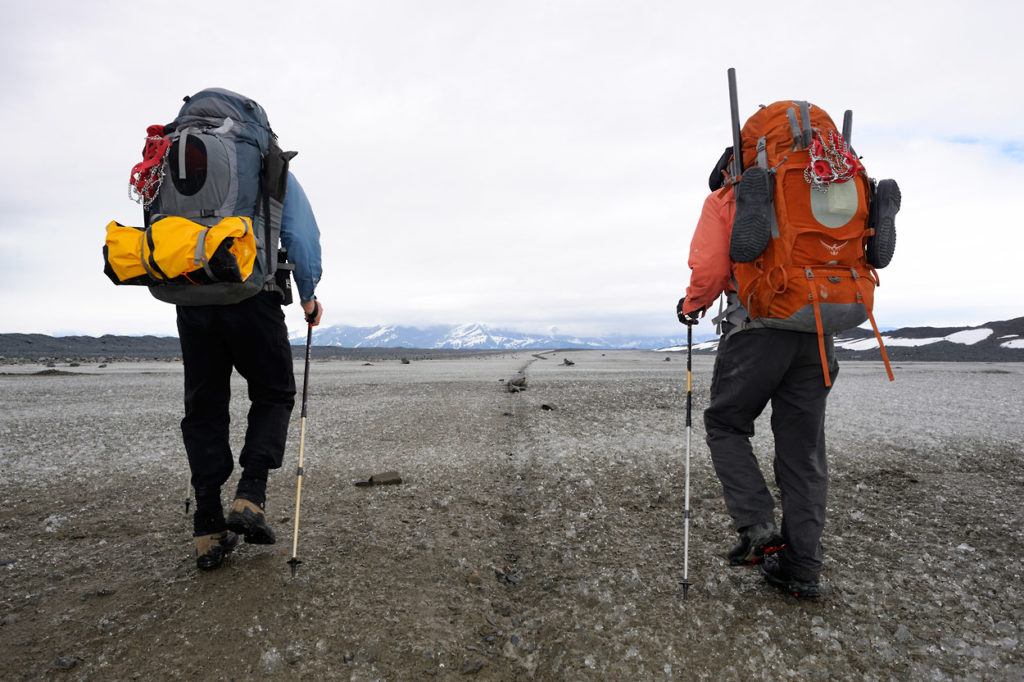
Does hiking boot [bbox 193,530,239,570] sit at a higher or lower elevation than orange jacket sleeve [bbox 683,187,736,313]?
lower

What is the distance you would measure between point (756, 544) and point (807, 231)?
1.71 meters

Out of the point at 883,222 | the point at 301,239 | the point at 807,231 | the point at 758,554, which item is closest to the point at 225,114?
the point at 301,239

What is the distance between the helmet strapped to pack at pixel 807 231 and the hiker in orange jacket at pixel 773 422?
0.42ft

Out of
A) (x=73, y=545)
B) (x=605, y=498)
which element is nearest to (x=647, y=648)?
(x=605, y=498)

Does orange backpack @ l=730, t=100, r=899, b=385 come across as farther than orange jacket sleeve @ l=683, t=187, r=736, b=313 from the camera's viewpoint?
No

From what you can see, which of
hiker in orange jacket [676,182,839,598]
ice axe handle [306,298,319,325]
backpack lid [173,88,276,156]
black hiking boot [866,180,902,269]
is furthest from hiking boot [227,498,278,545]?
black hiking boot [866,180,902,269]

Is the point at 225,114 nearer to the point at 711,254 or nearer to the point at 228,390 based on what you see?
the point at 228,390

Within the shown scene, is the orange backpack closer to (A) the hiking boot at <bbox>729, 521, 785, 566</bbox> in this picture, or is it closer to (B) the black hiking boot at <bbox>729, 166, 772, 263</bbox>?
(B) the black hiking boot at <bbox>729, 166, 772, 263</bbox>

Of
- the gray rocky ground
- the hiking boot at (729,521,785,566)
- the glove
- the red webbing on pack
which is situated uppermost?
the red webbing on pack

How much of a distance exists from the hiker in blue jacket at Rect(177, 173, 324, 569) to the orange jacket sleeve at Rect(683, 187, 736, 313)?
7.77 ft

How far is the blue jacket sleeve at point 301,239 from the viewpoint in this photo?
319 centimetres

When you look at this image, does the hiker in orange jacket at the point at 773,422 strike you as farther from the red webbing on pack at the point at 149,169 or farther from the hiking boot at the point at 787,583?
the red webbing on pack at the point at 149,169

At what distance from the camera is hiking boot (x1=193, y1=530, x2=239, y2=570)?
9.77 ft

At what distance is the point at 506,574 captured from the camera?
2.97 meters
